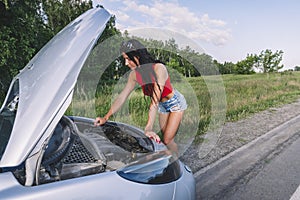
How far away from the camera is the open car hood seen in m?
1.36

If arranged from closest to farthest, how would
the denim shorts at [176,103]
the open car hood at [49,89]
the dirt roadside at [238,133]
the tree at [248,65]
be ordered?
the open car hood at [49,89] < the denim shorts at [176,103] < the dirt roadside at [238,133] < the tree at [248,65]

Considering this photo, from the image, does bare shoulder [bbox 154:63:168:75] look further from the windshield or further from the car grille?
the windshield

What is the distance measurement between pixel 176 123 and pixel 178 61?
2.15 ft

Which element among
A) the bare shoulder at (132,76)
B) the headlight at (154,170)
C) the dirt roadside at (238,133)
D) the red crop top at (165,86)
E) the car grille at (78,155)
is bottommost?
the dirt roadside at (238,133)

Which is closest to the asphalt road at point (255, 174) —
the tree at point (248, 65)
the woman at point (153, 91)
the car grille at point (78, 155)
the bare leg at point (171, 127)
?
the bare leg at point (171, 127)

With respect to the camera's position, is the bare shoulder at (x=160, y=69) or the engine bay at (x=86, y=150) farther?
the bare shoulder at (x=160, y=69)

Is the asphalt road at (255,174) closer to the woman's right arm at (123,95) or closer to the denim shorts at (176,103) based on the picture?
the denim shorts at (176,103)

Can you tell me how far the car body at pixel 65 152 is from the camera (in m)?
1.37

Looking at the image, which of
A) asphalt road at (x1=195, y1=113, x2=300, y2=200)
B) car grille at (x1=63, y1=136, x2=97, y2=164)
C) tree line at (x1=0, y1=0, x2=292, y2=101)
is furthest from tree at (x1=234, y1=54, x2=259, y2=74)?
car grille at (x1=63, y1=136, x2=97, y2=164)

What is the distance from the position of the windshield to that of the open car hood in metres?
0.23

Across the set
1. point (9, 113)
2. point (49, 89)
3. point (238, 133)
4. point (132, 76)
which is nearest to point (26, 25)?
point (238, 133)

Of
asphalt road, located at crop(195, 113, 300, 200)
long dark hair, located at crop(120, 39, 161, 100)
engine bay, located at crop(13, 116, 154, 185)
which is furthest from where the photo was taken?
asphalt road, located at crop(195, 113, 300, 200)

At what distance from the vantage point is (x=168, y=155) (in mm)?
2166

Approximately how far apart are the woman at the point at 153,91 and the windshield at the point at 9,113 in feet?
2.76
